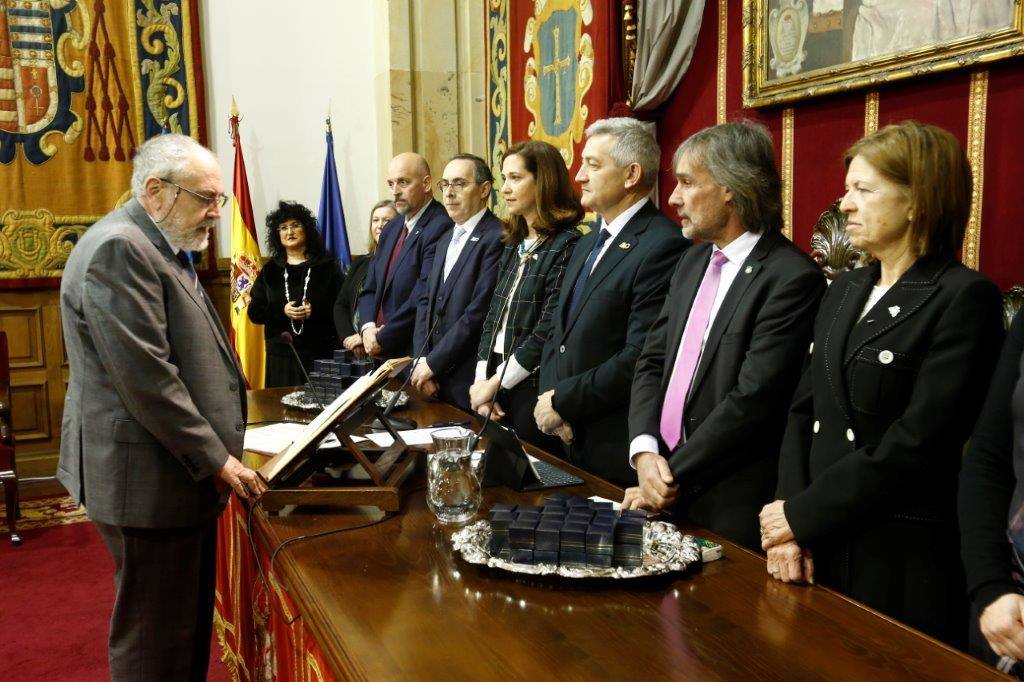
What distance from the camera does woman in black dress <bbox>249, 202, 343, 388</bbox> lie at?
15.8ft

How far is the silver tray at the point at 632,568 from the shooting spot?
139cm

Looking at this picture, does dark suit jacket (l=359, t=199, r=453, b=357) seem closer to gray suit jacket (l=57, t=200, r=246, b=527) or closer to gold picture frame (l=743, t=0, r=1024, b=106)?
gold picture frame (l=743, t=0, r=1024, b=106)

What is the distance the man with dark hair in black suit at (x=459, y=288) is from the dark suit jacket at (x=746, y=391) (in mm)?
1519

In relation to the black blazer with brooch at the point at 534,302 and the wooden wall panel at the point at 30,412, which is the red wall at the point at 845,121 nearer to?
the black blazer with brooch at the point at 534,302

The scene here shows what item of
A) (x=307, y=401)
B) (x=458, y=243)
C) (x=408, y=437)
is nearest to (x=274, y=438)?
(x=408, y=437)

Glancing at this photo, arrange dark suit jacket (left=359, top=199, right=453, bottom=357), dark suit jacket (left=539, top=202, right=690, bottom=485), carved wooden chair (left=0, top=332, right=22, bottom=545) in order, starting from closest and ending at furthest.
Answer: dark suit jacket (left=539, top=202, right=690, bottom=485) < dark suit jacket (left=359, top=199, right=453, bottom=357) < carved wooden chair (left=0, top=332, right=22, bottom=545)

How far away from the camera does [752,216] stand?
2.04 m

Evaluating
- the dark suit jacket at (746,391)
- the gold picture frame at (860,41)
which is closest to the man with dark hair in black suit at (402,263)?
the gold picture frame at (860,41)

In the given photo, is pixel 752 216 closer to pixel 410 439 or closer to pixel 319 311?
pixel 410 439

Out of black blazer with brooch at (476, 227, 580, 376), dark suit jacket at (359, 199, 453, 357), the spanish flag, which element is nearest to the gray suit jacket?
black blazer with brooch at (476, 227, 580, 376)

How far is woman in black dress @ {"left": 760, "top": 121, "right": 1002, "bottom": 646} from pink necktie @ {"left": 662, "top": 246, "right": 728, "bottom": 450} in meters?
0.42

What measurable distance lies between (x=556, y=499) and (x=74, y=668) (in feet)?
7.34

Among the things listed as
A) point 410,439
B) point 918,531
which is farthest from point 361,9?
point 918,531

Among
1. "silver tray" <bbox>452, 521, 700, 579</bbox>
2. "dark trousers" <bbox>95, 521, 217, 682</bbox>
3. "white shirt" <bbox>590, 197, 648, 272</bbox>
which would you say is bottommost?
"dark trousers" <bbox>95, 521, 217, 682</bbox>
